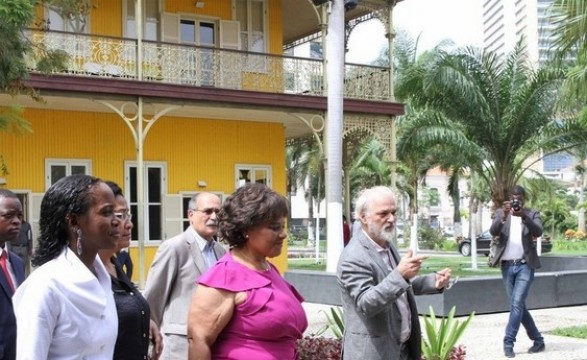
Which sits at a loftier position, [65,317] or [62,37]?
[62,37]

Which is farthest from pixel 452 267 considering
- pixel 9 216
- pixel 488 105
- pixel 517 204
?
pixel 9 216

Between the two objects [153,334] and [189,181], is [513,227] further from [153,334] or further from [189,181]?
[189,181]

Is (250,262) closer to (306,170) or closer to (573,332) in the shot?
(573,332)

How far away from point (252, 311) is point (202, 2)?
58.7ft

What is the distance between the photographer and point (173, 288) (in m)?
5.28

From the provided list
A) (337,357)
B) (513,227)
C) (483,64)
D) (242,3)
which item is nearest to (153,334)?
(337,357)

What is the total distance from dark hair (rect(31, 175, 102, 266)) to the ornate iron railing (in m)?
14.0

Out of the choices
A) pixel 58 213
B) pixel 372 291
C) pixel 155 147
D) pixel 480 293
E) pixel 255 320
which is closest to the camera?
pixel 58 213

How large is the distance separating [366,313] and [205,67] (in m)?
15.4

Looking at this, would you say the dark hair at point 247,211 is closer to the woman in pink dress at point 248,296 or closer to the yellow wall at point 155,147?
the woman in pink dress at point 248,296

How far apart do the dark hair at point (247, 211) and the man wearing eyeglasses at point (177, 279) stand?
1489mm

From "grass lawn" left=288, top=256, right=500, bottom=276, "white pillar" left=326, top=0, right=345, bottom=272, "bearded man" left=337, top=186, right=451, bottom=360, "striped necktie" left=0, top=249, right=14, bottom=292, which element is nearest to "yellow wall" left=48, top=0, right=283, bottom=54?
"white pillar" left=326, top=0, right=345, bottom=272

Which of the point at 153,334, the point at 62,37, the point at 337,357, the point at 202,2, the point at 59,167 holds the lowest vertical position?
the point at 337,357

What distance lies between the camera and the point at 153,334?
3939mm
